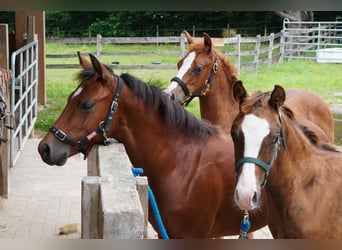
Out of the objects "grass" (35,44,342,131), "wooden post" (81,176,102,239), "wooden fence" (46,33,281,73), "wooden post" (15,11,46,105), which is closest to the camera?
"wooden post" (81,176,102,239)

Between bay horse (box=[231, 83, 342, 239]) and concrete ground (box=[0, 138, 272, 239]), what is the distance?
45.3 inches

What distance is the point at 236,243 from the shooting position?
27 centimetres

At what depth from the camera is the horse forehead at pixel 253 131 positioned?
1240mm

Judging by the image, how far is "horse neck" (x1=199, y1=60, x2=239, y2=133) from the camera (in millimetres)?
2439

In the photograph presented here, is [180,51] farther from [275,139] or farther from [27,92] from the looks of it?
[275,139]

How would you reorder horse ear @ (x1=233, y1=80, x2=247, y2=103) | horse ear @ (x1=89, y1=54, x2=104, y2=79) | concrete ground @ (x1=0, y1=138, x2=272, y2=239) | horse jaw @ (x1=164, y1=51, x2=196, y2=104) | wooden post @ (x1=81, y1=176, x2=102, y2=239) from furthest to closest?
concrete ground @ (x1=0, y1=138, x2=272, y2=239) < horse jaw @ (x1=164, y1=51, x2=196, y2=104) < horse ear @ (x1=89, y1=54, x2=104, y2=79) < horse ear @ (x1=233, y1=80, x2=247, y2=103) < wooden post @ (x1=81, y1=176, x2=102, y2=239)

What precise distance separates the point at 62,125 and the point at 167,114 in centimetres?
34

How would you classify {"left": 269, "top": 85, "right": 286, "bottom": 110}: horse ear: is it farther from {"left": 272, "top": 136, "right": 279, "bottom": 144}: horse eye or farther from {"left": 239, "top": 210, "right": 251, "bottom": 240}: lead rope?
{"left": 239, "top": 210, "right": 251, "bottom": 240}: lead rope

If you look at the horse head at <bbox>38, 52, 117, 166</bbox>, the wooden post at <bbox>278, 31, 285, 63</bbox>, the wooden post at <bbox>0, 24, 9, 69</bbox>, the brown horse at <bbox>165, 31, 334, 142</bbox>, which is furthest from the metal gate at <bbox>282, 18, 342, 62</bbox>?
the horse head at <bbox>38, 52, 117, 166</bbox>

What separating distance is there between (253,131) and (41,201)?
2121mm

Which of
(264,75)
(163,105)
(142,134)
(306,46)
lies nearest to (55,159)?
(142,134)

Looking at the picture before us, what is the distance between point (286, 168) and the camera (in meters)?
A: 1.37
